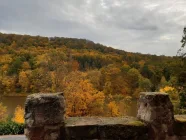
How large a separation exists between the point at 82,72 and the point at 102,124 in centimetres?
3042

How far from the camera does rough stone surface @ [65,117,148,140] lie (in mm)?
3318

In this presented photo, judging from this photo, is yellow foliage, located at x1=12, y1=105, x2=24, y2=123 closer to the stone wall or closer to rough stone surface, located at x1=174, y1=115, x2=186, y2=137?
the stone wall

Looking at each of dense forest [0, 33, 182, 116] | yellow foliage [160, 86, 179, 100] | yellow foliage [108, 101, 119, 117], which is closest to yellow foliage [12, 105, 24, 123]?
dense forest [0, 33, 182, 116]

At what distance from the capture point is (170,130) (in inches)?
136

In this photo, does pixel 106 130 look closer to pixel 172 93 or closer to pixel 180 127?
pixel 180 127

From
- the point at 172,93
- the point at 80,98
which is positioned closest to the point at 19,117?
the point at 80,98

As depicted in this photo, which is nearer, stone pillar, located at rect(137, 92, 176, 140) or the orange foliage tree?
stone pillar, located at rect(137, 92, 176, 140)

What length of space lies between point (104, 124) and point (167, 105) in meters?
0.83

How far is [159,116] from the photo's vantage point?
3396 mm

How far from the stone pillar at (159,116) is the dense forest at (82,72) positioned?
44.6 ft

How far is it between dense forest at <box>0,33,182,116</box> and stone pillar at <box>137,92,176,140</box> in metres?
13.6

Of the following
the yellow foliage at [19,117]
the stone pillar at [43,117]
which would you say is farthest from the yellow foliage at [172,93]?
the stone pillar at [43,117]

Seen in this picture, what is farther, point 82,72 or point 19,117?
point 82,72

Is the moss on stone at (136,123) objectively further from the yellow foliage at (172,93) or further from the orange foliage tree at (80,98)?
the orange foliage tree at (80,98)
